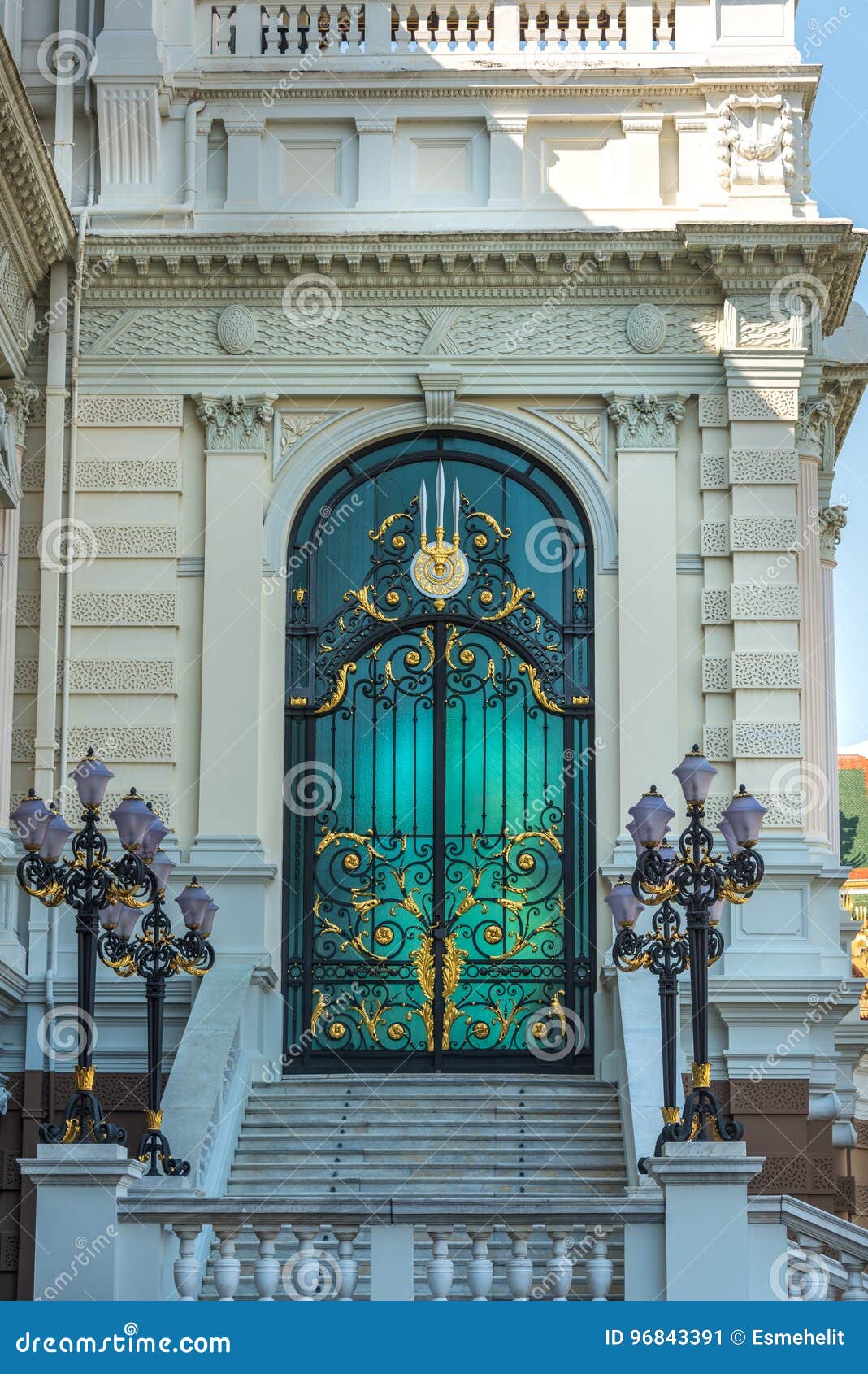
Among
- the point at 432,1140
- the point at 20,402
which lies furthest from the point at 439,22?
the point at 432,1140

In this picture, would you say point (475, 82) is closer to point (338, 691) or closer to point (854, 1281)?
point (338, 691)

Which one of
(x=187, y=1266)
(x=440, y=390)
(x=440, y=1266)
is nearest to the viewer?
(x=440, y=1266)

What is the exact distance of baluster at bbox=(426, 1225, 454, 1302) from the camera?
550 inches

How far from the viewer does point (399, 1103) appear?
1884cm

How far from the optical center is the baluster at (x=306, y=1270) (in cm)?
1403

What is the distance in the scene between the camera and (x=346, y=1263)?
14094mm

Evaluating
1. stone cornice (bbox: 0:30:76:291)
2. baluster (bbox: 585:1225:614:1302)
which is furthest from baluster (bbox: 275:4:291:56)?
baluster (bbox: 585:1225:614:1302)

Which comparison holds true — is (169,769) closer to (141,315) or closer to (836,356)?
(141,315)

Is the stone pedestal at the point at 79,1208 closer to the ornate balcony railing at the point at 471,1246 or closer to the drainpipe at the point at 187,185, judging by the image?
the ornate balcony railing at the point at 471,1246

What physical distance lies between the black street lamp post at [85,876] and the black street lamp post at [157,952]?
446 millimetres

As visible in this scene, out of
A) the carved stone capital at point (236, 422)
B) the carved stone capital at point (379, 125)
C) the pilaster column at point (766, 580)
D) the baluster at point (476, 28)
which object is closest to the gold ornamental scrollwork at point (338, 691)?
the carved stone capital at point (236, 422)

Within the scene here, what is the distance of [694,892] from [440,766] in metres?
5.62

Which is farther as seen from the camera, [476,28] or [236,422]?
[476,28]

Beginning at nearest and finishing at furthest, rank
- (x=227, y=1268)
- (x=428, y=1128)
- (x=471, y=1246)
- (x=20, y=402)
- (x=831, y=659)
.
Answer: (x=227, y=1268) < (x=471, y=1246) < (x=428, y=1128) < (x=20, y=402) < (x=831, y=659)
